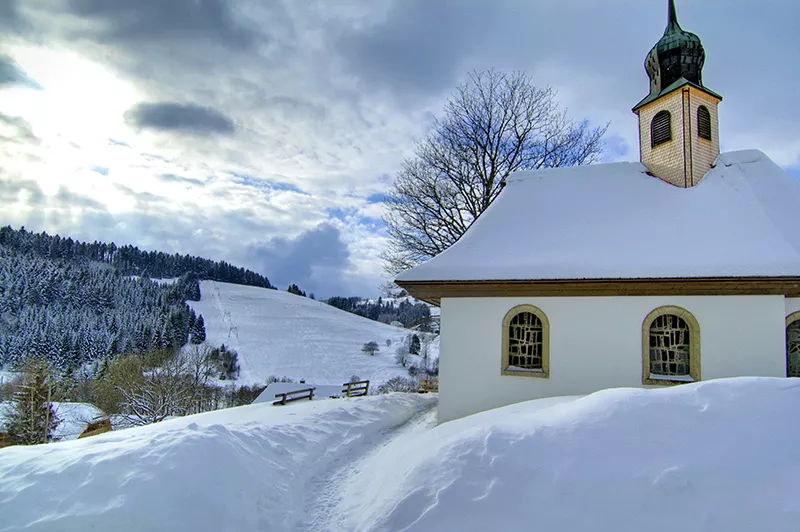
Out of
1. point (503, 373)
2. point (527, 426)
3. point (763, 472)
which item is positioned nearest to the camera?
point (763, 472)

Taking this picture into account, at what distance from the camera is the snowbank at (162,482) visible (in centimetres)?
481

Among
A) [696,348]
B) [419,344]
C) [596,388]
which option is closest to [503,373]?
[596,388]

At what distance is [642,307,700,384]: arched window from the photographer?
862 cm

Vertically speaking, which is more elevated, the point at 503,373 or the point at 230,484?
the point at 503,373

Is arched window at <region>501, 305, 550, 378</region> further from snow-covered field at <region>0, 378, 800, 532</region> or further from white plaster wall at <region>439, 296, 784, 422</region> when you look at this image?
snow-covered field at <region>0, 378, 800, 532</region>

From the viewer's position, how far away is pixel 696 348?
8.56m

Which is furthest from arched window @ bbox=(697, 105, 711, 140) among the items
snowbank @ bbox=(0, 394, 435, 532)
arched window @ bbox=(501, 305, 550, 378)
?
snowbank @ bbox=(0, 394, 435, 532)

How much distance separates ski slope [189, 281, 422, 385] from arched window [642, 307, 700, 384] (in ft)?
136

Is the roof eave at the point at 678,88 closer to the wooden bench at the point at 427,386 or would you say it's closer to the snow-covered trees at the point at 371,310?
the wooden bench at the point at 427,386

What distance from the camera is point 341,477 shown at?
7.47 meters

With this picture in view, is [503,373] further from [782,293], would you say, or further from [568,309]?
[782,293]

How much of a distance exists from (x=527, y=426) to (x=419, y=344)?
199 ft

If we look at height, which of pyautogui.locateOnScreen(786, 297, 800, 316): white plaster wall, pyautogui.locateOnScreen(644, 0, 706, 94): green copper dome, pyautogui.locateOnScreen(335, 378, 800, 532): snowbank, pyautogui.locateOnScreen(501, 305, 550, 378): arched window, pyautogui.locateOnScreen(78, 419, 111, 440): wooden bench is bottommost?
pyautogui.locateOnScreen(78, 419, 111, 440): wooden bench

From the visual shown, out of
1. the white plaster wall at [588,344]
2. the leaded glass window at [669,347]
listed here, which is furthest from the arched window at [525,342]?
the leaded glass window at [669,347]
